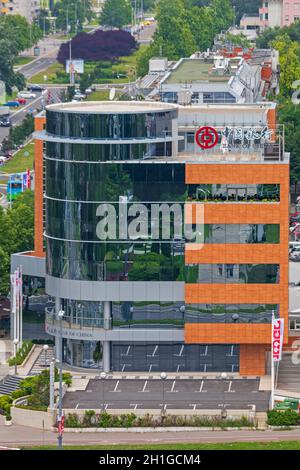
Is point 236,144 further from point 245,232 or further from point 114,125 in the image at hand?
point 114,125

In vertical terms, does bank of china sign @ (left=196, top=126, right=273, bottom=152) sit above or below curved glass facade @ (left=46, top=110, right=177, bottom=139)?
below

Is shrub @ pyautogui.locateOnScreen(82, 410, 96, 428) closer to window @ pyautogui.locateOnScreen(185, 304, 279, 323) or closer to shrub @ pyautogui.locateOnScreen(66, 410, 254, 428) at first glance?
shrub @ pyautogui.locateOnScreen(66, 410, 254, 428)

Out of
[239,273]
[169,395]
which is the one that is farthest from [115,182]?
[169,395]

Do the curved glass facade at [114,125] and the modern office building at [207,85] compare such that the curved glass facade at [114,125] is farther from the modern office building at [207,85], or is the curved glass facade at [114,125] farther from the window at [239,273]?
the modern office building at [207,85]

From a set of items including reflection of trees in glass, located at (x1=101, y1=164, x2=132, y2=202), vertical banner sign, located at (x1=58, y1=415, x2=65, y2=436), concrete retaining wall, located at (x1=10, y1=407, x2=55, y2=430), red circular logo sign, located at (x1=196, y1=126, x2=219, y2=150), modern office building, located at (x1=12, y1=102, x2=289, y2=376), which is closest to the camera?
vertical banner sign, located at (x1=58, y1=415, x2=65, y2=436)

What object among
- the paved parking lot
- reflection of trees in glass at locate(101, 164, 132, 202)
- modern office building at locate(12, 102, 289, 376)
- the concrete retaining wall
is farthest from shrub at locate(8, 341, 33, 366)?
reflection of trees in glass at locate(101, 164, 132, 202)

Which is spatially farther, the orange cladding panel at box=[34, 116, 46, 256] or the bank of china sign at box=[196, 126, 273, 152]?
the orange cladding panel at box=[34, 116, 46, 256]
